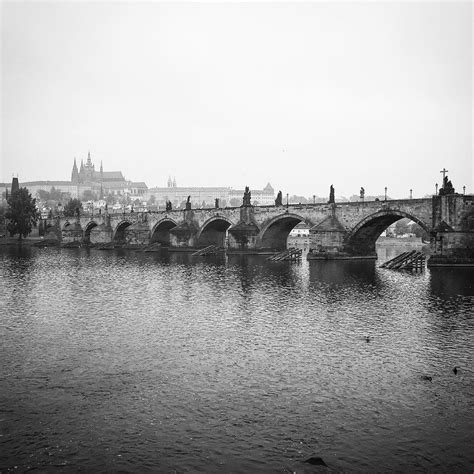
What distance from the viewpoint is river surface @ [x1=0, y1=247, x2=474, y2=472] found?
999 centimetres

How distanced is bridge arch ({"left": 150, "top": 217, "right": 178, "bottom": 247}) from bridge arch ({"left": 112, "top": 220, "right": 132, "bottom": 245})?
7.94m

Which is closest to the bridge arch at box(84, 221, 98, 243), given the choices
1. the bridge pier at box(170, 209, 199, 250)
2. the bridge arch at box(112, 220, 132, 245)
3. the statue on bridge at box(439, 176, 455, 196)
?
the bridge arch at box(112, 220, 132, 245)

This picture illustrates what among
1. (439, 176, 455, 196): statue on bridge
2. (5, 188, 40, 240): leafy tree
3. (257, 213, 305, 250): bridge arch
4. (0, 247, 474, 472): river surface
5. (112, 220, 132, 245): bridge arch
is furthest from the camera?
(5, 188, 40, 240): leafy tree

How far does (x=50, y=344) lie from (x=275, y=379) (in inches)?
357

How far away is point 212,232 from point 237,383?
189 ft

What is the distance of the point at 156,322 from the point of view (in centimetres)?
2188

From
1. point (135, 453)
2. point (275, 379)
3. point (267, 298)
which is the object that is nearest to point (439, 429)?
point (275, 379)

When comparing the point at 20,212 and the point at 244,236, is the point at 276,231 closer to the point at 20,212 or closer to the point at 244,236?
the point at 244,236

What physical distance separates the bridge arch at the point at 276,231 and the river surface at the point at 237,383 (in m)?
29.3

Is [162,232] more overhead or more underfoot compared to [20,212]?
more underfoot

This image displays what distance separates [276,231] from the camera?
60.9 m

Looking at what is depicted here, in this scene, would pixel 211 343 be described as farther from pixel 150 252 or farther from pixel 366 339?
pixel 150 252

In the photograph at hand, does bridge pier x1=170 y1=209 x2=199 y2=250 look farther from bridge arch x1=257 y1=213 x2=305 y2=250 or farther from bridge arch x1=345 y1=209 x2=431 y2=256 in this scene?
bridge arch x1=345 y1=209 x2=431 y2=256

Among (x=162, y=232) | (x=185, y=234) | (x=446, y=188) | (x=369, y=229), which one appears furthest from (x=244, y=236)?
(x=446, y=188)
